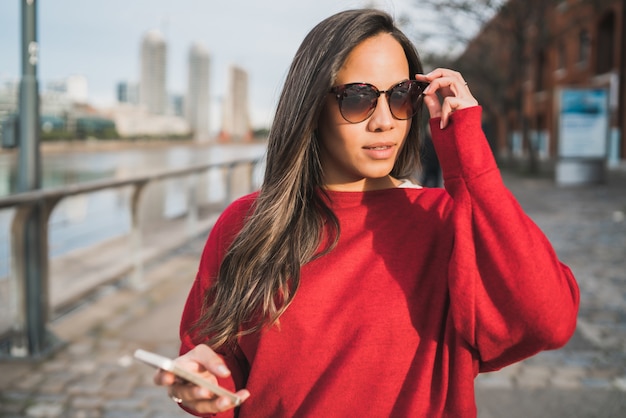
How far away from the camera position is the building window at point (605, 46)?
30.5 metres

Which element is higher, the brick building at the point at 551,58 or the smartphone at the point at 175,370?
the brick building at the point at 551,58

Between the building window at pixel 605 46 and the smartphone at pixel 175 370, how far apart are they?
32771 mm

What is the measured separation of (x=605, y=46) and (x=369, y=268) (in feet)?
109

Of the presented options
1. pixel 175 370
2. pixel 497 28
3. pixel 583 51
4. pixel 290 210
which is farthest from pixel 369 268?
pixel 583 51

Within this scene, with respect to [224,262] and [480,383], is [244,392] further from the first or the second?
[480,383]

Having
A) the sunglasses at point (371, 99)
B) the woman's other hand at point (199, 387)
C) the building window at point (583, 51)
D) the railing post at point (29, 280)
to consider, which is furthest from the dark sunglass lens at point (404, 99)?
the building window at point (583, 51)

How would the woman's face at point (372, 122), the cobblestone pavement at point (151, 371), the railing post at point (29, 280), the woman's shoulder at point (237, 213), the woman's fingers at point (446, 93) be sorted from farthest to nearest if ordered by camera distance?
the railing post at point (29, 280) → the cobblestone pavement at point (151, 371) → the woman's shoulder at point (237, 213) → the woman's face at point (372, 122) → the woman's fingers at point (446, 93)

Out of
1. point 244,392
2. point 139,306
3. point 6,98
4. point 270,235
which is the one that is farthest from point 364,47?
point 139,306

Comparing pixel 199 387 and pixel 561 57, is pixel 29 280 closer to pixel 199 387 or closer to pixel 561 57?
pixel 199 387

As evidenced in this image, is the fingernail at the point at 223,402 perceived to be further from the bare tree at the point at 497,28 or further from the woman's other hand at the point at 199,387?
the bare tree at the point at 497,28

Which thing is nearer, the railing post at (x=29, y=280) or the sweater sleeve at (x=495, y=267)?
the sweater sleeve at (x=495, y=267)

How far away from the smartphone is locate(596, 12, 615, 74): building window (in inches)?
1290

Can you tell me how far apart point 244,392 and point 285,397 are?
0.46 ft

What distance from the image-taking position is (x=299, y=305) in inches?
59.2
